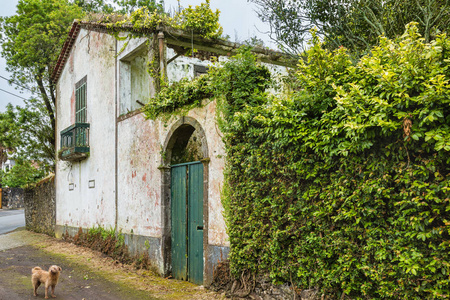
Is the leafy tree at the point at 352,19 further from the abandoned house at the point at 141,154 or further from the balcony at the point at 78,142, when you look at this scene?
the balcony at the point at 78,142

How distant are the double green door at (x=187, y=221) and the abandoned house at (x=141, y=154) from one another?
0.07 ft

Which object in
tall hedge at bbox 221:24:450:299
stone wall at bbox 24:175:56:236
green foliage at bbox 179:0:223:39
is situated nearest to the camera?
tall hedge at bbox 221:24:450:299

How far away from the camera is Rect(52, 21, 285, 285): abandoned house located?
7977mm

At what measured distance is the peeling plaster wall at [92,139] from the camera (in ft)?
40.5

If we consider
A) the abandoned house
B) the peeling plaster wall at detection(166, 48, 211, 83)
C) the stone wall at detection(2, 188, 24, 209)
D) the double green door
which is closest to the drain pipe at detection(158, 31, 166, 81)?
the abandoned house

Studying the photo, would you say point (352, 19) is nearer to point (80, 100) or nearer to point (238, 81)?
point (238, 81)

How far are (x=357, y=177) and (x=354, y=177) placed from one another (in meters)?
0.03

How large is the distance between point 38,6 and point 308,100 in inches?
788

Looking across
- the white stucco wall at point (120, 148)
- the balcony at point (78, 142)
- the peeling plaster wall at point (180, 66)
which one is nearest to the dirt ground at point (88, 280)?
the white stucco wall at point (120, 148)

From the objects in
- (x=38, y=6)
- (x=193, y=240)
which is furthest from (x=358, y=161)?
(x=38, y=6)

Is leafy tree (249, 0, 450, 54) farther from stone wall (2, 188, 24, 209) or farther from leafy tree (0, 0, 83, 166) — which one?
stone wall (2, 188, 24, 209)

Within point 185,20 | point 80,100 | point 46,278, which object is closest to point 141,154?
point 185,20

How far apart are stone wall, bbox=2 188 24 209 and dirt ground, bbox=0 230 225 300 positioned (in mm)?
30382

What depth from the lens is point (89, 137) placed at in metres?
14.1
